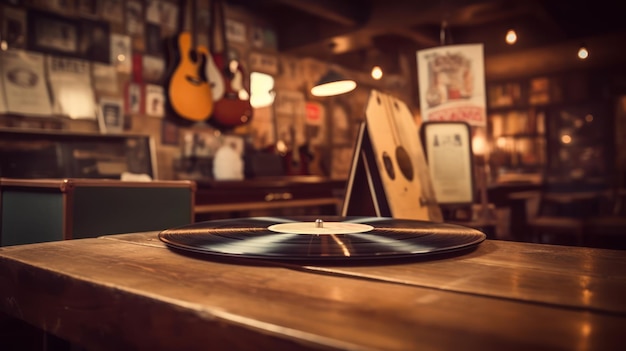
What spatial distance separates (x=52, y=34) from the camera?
3289 mm

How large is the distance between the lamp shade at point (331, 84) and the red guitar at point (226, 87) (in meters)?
1.31

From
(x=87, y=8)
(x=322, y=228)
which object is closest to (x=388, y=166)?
(x=322, y=228)

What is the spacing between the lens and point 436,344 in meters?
0.36

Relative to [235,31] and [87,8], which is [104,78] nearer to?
[87,8]

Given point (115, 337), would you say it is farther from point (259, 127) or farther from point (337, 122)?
point (337, 122)

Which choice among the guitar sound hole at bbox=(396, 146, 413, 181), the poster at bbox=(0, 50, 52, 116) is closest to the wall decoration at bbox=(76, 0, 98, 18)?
the poster at bbox=(0, 50, 52, 116)

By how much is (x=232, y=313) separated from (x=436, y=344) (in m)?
0.19

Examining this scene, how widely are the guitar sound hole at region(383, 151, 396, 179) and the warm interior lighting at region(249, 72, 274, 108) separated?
3.09 meters

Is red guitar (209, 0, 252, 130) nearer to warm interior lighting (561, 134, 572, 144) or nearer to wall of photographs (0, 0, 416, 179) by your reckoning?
wall of photographs (0, 0, 416, 179)

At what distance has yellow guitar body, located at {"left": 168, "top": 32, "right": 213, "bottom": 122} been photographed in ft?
12.6

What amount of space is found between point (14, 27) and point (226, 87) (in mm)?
1619

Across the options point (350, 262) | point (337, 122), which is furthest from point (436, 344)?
point (337, 122)

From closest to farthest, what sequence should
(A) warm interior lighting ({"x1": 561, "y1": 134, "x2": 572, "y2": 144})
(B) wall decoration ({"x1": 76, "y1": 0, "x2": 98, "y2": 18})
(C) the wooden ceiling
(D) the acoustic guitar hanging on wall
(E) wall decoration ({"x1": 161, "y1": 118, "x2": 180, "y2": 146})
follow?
(B) wall decoration ({"x1": 76, "y1": 0, "x2": 98, "y2": 18}) < (D) the acoustic guitar hanging on wall < (E) wall decoration ({"x1": 161, "y1": 118, "x2": 180, "y2": 146}) < (C) the wooden ceiling < (A) warm interior lighting ({"x1": 561, "y1": 134, "x2": 572, "y2": 144})

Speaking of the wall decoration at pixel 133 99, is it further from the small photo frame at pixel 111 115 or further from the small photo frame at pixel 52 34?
the small photo frame at pixel 52 34
